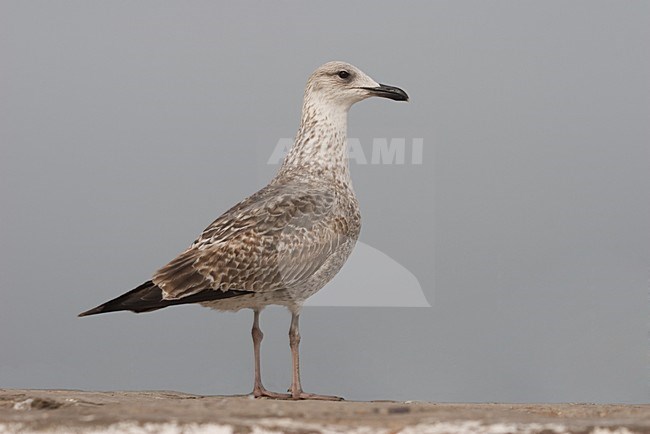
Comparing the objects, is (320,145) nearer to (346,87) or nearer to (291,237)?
(346,87)

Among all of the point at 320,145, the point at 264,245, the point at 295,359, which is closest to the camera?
the point at 264,245

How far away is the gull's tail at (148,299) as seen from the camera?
3.41m

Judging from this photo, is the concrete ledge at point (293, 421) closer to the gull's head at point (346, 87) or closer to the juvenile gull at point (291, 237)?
the juvenile gull at point (291, 237)

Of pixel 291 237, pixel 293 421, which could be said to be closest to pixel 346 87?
pixel 291 237

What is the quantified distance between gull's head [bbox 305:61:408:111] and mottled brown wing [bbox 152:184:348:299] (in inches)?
16.4

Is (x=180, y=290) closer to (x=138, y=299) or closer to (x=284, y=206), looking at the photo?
(x=138, y=299)

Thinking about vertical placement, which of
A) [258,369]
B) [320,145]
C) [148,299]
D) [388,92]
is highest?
[388,92]

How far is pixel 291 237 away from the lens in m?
3.63

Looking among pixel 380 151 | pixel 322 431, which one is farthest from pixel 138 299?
pixel 322 431

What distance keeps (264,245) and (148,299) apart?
0.44 m

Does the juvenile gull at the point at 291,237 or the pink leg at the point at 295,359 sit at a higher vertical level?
the juvenile gull at the point at 291,237

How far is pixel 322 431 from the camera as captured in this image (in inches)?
83.1

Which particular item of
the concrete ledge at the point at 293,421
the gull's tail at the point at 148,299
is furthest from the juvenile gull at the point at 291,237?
the concrete ledge at the point at 293,421

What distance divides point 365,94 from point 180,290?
3.59 ft
